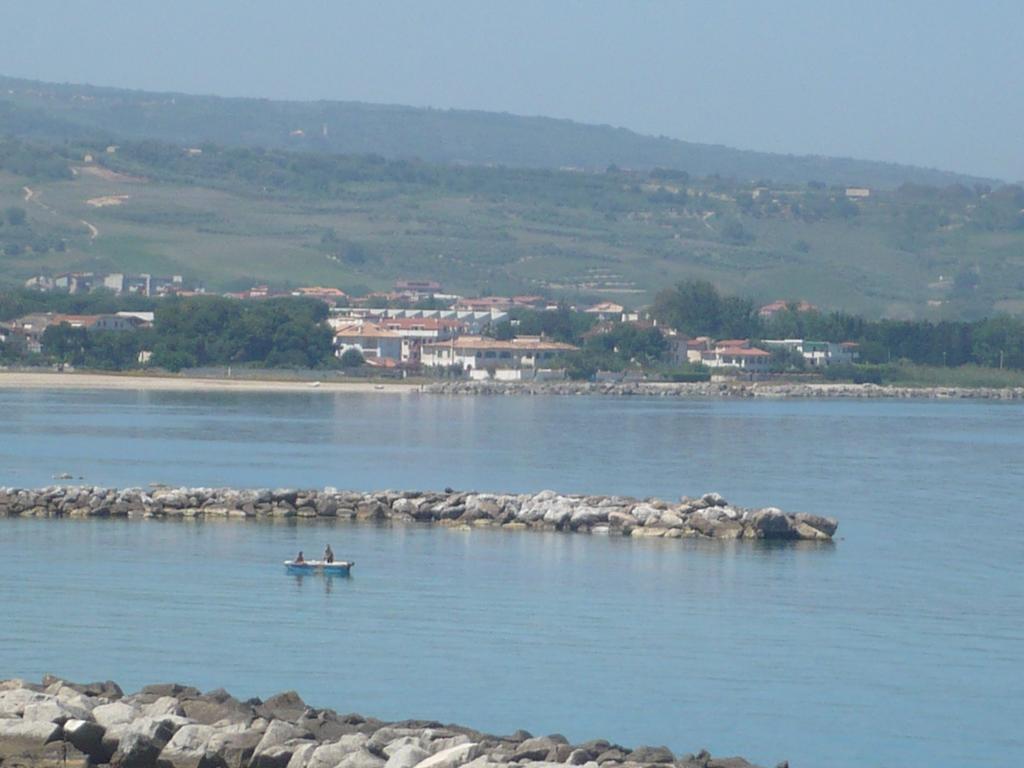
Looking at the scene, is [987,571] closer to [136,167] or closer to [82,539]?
[82,539]

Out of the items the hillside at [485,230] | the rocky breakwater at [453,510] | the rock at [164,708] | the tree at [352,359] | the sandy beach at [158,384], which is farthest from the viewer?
the hillside at [485,230]

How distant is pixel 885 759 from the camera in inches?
450

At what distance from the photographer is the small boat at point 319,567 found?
58.5 ft

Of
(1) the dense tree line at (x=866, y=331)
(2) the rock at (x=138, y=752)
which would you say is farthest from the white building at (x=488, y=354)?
(2) the rock at (x=138, y=752)

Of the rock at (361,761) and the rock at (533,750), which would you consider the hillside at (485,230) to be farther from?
the rock at (361,761)

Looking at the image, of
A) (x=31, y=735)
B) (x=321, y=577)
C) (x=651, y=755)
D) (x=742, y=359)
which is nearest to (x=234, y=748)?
(x=31, y=735)

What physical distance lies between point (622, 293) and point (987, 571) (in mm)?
116189

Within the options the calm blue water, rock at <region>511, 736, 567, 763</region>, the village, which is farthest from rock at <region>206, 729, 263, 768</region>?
the village

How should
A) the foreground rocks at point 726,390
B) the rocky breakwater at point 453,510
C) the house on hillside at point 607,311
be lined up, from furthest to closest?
the house on hillside at point 607,311 → the foreground rocks at point 726,390 → the rocky breakwater at point 453,510

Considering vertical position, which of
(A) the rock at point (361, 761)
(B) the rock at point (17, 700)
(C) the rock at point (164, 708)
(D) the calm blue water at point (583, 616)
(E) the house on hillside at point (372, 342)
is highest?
(E) the house on hillside at point (372, 342)

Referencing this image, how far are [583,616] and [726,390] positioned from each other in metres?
60.0

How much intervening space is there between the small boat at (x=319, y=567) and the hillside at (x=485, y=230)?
105 m

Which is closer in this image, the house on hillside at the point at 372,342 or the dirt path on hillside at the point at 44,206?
the house on hillside at the point at 372,342

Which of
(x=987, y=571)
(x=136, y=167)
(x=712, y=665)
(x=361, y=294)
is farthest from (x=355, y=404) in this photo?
(x=136, y=167)
